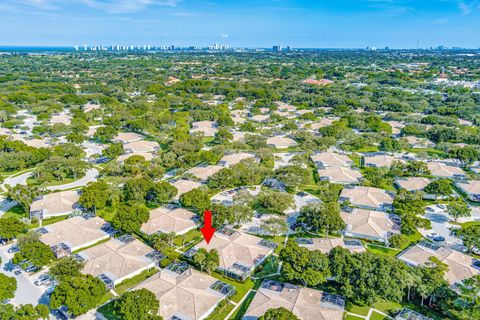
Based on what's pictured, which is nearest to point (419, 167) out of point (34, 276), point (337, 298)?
point (337, 298)

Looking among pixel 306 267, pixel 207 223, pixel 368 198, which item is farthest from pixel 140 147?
pixel 306 267

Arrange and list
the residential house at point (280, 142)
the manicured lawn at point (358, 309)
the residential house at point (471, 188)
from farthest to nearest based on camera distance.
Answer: the residential house at point (280, 142)
the residential house at point (471, 188)
the manicured lawn at point (358, 309)

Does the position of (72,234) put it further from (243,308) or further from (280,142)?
(280,142)

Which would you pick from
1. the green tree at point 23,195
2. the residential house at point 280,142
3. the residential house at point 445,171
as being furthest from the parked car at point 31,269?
the residential house at point 445,171

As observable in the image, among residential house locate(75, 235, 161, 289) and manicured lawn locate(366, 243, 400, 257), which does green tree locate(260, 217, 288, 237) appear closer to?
manicured lawn locate(366, 243, 400, 257)

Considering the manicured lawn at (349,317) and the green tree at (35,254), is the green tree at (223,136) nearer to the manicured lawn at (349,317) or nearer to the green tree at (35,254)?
the green tree at (35,254)

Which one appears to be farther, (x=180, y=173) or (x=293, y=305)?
(x=180, y=173)

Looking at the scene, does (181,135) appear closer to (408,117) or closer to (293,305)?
(293,305)
